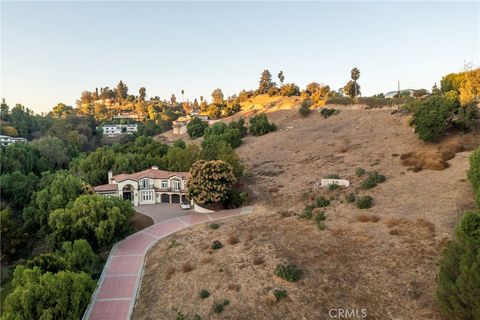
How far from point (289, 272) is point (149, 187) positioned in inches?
1199

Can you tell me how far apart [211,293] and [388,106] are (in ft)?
252

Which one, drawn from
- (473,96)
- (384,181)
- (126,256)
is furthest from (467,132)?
(126,256)

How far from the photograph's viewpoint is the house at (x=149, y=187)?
4538cm

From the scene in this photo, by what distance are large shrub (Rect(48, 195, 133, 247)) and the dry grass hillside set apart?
17.0 feet

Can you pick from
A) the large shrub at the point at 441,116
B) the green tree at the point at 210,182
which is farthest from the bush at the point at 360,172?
the green tree at the point at 210,182

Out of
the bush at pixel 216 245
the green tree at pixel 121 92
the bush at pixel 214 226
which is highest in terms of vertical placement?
the green tree at pixel 121 92

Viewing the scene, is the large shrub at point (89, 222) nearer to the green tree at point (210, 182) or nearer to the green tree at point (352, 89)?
the green tree at point (210, 182)

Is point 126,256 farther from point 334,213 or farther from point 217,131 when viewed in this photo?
point 217,131

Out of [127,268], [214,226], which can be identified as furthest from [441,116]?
[127,268]

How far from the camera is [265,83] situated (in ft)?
445

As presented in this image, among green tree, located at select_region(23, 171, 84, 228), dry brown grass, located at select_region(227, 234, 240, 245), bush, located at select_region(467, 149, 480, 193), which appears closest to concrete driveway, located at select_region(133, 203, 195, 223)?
green tree, located at select_region(23, 171, 84, 228)

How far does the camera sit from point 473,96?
46438mm

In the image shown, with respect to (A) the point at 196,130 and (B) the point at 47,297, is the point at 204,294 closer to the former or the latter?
(B) the point at 47,297

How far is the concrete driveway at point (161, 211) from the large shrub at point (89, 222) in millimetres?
7100
